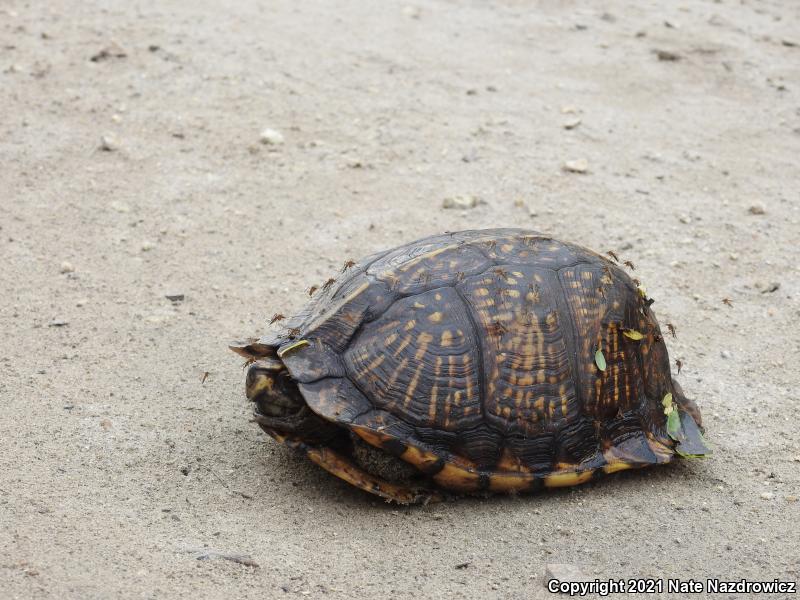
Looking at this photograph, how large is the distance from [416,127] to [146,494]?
206 inches

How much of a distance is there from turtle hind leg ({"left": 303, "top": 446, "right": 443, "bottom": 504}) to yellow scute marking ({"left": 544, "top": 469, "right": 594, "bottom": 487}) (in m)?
0.61

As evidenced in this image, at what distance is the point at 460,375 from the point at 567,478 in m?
0.78

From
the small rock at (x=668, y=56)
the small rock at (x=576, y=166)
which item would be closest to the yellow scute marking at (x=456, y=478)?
the small rock at (x=576, y=166)

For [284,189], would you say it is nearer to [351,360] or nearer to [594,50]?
[351,360]

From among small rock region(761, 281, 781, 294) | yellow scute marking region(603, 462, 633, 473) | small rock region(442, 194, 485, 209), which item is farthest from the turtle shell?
small rock region(442, 194, 485, 209)

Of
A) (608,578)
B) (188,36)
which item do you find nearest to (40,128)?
(188,36)

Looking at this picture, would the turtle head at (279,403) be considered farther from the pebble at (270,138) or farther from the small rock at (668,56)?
the small rock at (668,56)

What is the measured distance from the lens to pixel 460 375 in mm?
4539

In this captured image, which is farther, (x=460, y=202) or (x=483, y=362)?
(x=460, y=202)

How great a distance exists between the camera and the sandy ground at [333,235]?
168 inches

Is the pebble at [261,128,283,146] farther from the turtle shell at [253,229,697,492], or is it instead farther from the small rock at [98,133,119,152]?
the turtle shell at [253,229,697,492]

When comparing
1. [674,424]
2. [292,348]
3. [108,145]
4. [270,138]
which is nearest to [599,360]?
[674,424]

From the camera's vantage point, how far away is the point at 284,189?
309 inches

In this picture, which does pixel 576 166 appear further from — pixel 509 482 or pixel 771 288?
pixel 509 482
